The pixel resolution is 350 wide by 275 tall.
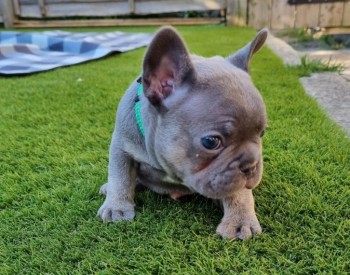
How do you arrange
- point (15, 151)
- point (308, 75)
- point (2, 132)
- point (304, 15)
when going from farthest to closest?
point (304, 15), point (308, 75), point (2, 132), point (15, 151)

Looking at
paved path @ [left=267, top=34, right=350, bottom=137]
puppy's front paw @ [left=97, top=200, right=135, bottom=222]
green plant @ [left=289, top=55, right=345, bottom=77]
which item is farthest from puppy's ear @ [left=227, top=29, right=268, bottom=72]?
green plant @ [left=289, top=55, right=345, bottom=77]

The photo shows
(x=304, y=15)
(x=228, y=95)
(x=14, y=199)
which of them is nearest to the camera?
(x=228, y=95)

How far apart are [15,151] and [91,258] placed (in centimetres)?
131

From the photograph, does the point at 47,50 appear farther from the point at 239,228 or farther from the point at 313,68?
the point at 239,228

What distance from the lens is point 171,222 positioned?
70.4 inches

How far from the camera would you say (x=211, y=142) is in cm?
150

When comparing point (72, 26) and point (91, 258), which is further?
point (72, 26)

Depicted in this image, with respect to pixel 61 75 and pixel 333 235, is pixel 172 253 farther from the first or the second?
pixel 61 75

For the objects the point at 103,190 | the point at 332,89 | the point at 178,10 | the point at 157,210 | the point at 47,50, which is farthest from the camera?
the point at 178,10

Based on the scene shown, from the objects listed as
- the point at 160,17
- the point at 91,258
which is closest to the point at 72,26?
the point at 160,17

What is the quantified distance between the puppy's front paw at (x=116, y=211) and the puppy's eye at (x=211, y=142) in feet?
1.86

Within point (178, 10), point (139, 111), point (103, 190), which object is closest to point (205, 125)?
point (139, 111)

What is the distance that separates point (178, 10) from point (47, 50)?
3749 millimetres

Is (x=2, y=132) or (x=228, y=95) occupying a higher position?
(x=228, y=95)
